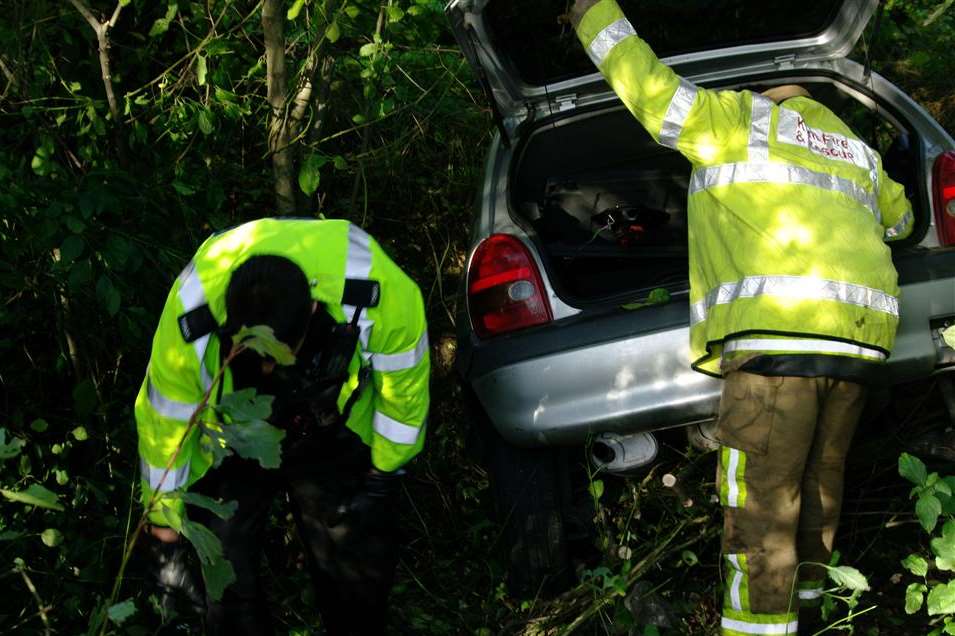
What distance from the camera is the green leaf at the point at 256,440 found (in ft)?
5.88

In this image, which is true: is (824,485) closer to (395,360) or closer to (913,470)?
(913,470)

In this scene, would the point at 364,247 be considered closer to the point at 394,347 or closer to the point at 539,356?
the point at 394,347

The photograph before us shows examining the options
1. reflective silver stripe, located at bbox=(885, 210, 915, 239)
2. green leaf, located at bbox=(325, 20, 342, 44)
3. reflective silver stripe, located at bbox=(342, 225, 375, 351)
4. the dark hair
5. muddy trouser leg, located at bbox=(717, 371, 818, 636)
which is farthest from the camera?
green leaf, located at bbox=(325, 20, 342, 44)

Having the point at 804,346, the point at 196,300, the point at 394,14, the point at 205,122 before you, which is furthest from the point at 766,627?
the point at 205,122

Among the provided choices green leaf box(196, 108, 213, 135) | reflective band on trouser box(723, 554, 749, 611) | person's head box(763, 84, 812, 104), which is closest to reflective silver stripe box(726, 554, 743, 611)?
reflective band on trouser box(723, 554, 749, 611)

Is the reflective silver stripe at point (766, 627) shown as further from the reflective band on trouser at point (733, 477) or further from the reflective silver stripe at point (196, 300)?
the reflective silver stripe at point (196, 300)

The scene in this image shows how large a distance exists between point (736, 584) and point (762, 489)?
0.28 meters

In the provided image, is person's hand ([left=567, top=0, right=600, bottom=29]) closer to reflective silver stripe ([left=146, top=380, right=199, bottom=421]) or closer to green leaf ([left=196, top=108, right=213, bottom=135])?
green leaf ([left=196, top=108, right=213, bottom=135])

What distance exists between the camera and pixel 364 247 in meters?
2.86

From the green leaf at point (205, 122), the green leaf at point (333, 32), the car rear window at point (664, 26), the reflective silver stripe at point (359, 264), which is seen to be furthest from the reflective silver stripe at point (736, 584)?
the green leaf at point (205, 122)

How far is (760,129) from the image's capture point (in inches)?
116

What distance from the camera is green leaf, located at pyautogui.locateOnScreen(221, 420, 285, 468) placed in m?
1.79

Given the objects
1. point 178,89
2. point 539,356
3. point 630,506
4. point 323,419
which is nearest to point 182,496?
point 323,419

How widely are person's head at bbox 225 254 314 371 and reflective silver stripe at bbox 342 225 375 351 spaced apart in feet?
1.00
